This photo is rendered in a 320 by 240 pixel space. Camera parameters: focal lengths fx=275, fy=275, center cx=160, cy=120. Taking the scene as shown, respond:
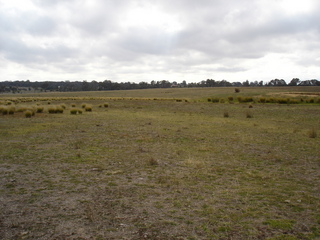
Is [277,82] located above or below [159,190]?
above

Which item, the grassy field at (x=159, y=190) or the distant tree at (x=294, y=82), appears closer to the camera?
the grassy field at (x=159, y=190)

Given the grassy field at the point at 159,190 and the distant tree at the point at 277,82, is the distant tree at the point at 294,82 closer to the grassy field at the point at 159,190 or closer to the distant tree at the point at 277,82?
the distant tree at the point at 277,82

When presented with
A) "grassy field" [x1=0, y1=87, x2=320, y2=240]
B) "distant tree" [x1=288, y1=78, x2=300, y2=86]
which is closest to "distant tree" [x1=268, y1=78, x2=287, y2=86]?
"distant tree" [x1=288, y1=78, x2=300, y2=86]

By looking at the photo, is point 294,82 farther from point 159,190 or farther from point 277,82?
point 159,190

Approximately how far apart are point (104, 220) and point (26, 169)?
16.0 feet

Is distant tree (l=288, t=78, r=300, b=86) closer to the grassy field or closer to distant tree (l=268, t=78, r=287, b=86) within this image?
distant tree (l=268, t=78, r=287, b=86)

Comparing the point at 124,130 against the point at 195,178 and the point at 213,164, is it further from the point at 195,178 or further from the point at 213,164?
the point at 195,178

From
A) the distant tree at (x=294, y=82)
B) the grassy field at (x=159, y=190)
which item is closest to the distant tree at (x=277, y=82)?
the distant tree at (x=294, y=82)

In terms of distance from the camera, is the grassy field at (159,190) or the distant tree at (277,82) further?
the distant tree at (277,82)

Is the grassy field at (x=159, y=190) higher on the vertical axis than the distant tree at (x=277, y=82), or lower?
lower

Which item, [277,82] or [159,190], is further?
[277,82]

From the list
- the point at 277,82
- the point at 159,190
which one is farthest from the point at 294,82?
the point at 159,190

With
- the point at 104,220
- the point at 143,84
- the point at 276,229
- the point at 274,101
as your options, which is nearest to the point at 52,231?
the point at 104,220

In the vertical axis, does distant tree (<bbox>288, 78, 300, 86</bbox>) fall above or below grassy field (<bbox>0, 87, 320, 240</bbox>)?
above
